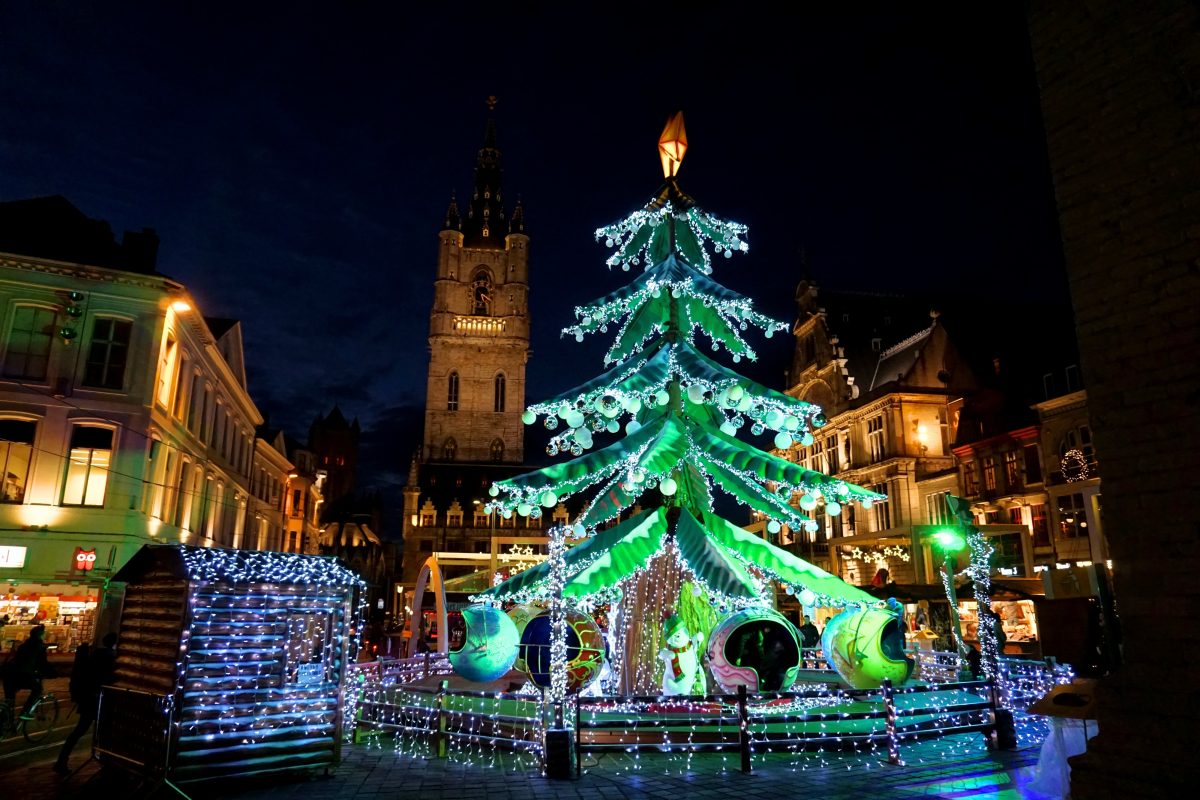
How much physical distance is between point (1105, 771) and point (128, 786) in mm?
10124

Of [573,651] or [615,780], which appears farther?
[573,651]

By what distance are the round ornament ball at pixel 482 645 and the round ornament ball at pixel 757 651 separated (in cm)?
376

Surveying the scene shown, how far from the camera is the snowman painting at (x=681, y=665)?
11891 millimetres

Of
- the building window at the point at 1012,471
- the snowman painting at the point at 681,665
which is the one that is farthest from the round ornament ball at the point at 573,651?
the building window at the point at 1012,471

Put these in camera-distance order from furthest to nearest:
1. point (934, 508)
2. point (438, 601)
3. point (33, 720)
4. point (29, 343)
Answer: point (934, 508)
point (29, 343)
point (438, 601)
point (33, 720)

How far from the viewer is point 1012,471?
108 feet

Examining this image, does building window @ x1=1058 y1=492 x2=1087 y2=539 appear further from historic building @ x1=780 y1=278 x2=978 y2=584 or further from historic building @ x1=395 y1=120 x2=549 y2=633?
historic building @ x1=395 y1=120 x2=549 y2=633

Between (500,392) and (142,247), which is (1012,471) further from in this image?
(500,392)

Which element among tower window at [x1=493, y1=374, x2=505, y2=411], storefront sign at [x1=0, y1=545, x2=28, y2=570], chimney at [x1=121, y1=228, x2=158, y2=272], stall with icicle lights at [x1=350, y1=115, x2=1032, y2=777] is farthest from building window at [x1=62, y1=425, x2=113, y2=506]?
tower window at [x1=493, y1=374, x2=505, y2=411]

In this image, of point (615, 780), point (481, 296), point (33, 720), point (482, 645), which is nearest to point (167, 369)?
point (33, 720)

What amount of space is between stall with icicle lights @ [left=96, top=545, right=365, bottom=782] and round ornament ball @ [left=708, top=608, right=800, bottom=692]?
18.0ft

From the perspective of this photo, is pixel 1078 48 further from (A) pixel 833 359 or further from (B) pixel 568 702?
Result: (A) pixel 833 359

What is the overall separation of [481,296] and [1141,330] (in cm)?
8200

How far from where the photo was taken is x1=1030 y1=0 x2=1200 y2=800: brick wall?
5156 mm
